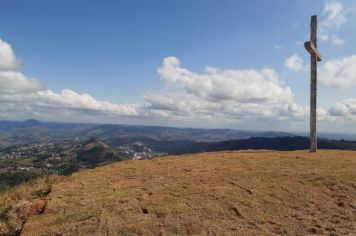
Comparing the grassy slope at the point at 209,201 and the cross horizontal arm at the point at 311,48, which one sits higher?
the cross horizontal arm at the point at 311,48

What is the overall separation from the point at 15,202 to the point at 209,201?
355 inches

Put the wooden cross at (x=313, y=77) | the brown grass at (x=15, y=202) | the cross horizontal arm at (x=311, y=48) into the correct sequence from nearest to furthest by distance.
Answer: the brown grass at (x=15, y=202), the cross horizontal arm at (x=311, y=48), the wooden cross at (x=313, y=77)

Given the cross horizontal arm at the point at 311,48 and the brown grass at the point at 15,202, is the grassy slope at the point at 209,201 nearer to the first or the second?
the brown grass at the point at 15,202

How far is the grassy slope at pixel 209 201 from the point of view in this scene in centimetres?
1284

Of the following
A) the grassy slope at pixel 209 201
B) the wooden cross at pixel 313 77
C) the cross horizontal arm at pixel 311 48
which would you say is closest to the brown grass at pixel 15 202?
the grassy slope at pixel 209 201

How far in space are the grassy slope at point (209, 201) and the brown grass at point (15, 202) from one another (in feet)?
2.23

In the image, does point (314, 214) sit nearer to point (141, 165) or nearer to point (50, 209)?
point (50, 209)

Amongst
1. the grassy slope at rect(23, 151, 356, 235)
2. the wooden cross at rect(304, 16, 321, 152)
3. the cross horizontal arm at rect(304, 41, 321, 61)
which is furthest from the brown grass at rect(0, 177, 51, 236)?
the cross horizontal arm at rect(304, 41, 321, 61)

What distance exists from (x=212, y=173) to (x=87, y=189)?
6.63 metres

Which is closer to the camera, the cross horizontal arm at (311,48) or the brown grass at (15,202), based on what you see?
the brown grass at (15,202)

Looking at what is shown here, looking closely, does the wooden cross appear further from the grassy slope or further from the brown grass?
the brown grass

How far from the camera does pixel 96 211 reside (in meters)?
14.4

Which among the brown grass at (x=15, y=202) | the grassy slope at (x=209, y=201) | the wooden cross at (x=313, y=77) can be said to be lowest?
the brown grass at (x=15, y=202)

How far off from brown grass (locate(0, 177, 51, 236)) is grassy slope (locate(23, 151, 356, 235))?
0.68m
